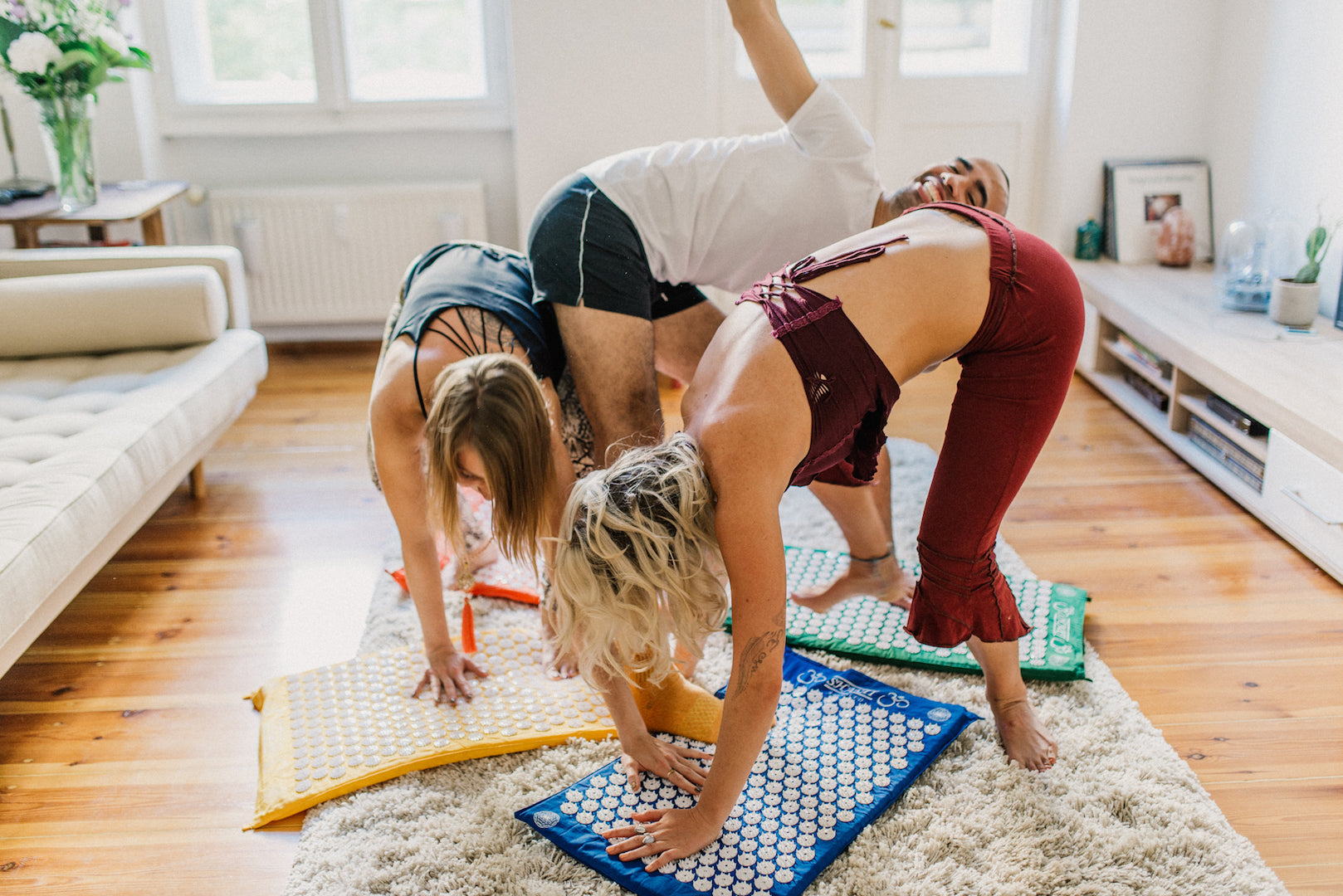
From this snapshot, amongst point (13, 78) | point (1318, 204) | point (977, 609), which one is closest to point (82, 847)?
point (977, 609)

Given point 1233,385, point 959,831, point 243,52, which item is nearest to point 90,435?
point 959,831

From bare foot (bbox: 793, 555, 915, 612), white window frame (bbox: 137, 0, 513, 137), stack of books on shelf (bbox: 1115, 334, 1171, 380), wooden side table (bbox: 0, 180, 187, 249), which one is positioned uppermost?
white window frame (bbox: 137, 0, 513, 137)

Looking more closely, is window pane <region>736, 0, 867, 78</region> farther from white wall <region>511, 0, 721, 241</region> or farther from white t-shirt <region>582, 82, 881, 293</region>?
white t-shirt <region>582, 82, 881, 293</region>

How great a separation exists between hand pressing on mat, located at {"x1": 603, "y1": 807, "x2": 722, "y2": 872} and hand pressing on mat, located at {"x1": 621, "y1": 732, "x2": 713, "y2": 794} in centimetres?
10

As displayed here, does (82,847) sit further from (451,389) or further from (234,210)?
(234,210)

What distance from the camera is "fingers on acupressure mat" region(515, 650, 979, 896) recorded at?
1.50m

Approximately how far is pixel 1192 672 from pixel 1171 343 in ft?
4.19

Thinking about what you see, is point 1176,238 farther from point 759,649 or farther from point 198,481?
point 198,481

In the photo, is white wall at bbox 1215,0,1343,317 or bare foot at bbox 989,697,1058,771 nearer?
bare foot at bbox 989,697,1058,771

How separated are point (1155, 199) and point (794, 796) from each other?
9.81ft

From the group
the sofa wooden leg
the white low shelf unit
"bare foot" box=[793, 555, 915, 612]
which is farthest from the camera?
the sofa wooden leg

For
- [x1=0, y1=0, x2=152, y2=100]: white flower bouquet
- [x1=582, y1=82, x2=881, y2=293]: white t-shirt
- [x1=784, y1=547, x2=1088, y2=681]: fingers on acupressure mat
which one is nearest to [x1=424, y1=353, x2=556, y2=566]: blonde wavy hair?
[x1=582, y1=82, x2=881, y2=293]: white t-shirt

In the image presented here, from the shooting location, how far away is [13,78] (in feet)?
10.3

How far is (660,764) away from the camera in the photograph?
1.67 meters
